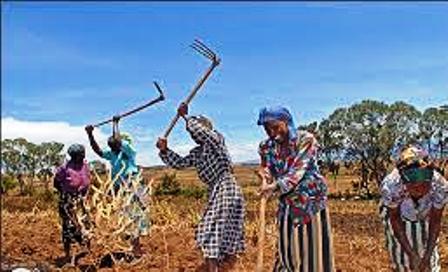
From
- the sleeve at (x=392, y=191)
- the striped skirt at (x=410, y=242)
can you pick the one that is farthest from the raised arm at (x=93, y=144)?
the sleeve at (x=392, y=191)

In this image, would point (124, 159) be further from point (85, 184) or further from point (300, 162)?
point (300, 162)

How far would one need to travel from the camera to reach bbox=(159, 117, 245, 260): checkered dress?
6.16m

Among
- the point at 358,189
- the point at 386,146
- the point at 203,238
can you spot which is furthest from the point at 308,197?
the point at 386,146

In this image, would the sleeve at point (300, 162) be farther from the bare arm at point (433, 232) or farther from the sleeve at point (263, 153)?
the bare arm at point (433, 232)

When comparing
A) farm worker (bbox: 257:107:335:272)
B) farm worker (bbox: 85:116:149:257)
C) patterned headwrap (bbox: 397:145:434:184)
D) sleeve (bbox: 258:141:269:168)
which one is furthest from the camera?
farm worker (bbox: 85:116:149:257)

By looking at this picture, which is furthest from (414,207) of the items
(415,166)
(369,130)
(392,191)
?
(369,130)

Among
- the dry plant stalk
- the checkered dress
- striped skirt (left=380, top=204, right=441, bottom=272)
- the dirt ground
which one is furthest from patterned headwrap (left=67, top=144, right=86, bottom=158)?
striped skirt (left=380, top=204, right=441, bottom=272)

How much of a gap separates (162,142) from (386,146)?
4227 cm

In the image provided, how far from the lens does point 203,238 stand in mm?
6180

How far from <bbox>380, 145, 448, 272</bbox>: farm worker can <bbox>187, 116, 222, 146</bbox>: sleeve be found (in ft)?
5.49

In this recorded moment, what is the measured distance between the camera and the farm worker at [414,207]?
4.50 metres

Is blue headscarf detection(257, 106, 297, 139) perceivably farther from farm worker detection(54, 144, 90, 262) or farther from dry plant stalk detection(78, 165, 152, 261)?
farm worker detection(54, 144, 90, 262)

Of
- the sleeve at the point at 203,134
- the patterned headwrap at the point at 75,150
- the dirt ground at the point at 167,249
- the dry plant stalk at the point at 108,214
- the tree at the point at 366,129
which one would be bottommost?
the dirt ground at the point at 167,249

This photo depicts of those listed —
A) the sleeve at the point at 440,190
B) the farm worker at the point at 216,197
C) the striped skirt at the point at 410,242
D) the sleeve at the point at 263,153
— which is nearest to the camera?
the sleeve at the point at 440,190
